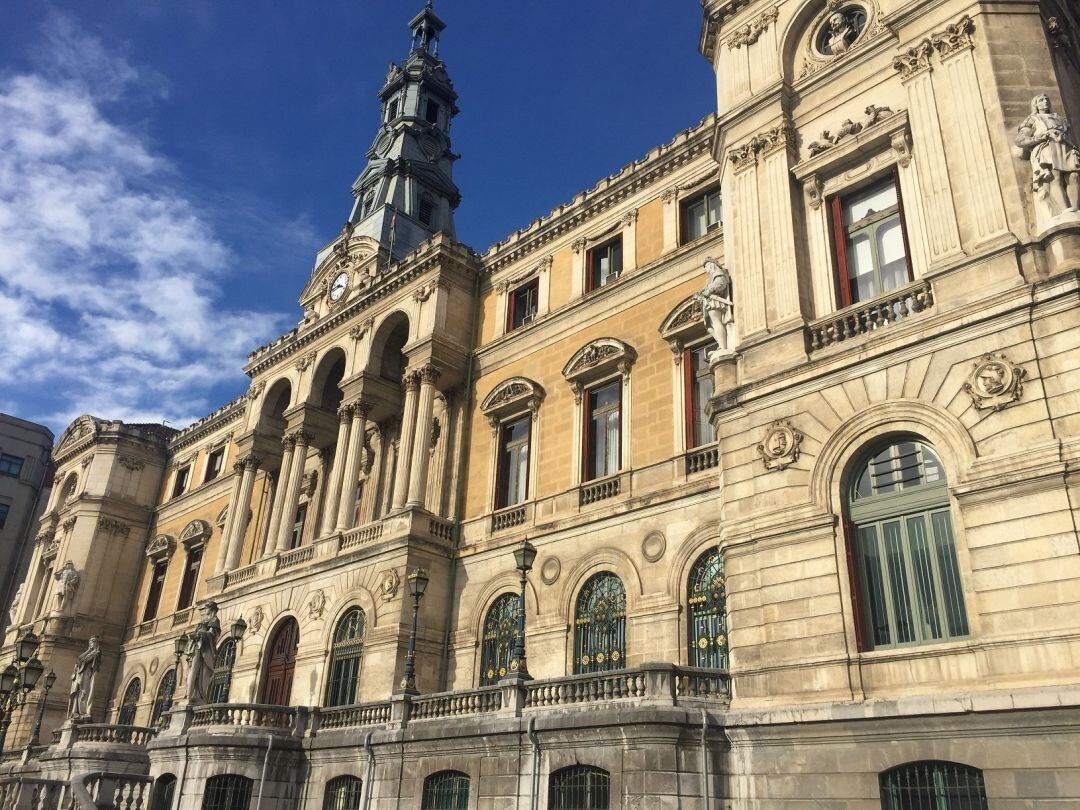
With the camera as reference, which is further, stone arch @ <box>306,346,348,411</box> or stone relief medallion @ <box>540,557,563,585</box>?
stone arch @ <box>306,346,348,411</box>

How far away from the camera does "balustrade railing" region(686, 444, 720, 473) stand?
21031 mm

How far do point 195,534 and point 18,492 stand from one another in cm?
2814

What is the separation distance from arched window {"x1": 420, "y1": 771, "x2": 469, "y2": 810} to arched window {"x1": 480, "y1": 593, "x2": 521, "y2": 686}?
15.0 feet

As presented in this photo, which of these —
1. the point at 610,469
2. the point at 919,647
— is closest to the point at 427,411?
the point at 610,469

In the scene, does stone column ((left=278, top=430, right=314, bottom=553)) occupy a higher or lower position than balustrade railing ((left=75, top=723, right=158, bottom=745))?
higher

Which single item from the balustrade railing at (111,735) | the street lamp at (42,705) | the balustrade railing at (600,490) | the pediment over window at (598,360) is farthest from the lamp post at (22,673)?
the street lamp at (42,705)

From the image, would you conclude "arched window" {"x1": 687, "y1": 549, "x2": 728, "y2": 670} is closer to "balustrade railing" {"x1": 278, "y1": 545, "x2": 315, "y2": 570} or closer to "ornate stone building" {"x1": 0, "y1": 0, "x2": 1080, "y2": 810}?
"ornate stone building" {"x1": 0, "y1": 0, "x2": 1080, "y2": 810}

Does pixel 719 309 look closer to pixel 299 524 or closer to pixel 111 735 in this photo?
pixel 299 524

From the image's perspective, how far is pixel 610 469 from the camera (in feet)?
78.5

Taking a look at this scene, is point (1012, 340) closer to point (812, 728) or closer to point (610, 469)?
point (812, 728)

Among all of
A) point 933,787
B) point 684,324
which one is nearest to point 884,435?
point 933,787

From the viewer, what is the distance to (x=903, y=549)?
1423cm

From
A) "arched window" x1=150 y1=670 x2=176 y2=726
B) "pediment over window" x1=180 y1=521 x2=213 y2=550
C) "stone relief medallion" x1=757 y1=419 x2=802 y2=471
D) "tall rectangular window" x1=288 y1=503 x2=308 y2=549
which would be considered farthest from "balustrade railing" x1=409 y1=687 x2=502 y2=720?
"pediment over window" x1=180 y1=521 x2=213 y2=550

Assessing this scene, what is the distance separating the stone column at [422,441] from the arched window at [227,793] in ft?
26.2
